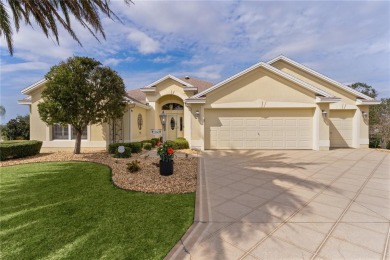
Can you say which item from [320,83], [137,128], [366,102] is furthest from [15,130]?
[366,102]

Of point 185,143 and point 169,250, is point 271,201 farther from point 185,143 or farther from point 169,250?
point 185,143

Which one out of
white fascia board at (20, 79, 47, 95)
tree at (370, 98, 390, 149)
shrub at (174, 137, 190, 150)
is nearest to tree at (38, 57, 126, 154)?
white fascia board at (20, 79, 47, 95)

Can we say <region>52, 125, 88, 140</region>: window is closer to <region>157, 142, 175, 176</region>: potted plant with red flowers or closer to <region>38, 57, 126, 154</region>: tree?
<region>38, 57, 126, 154</region>: tree

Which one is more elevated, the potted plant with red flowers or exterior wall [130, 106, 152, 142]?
exterior wall [130, 106, 152, 142]

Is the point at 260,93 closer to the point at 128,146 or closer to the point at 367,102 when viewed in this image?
the point at 367,102

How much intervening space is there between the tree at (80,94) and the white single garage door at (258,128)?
6.01 m

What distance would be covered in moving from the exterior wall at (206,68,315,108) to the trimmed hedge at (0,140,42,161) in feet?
35.9

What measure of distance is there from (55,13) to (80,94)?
4.34 metres

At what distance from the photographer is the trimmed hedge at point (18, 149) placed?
32.4ft

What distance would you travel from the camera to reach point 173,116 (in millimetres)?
17750

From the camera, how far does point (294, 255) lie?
9.11 feet

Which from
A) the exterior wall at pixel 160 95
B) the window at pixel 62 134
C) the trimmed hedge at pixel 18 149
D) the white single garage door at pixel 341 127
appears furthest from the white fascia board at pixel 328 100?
the trimmed hedge at pixel 18 149

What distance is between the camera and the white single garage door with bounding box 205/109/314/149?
12.4 metres

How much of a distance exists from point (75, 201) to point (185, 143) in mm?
8703
